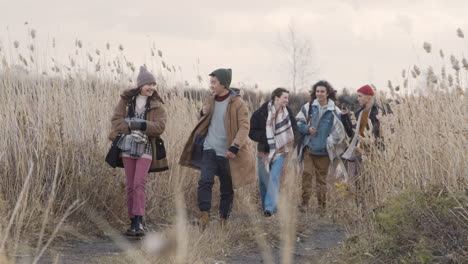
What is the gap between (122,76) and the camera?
28.3 ft

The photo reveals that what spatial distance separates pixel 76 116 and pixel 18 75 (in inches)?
28.3

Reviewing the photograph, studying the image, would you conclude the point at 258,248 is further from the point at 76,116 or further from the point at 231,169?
the point at 76,116

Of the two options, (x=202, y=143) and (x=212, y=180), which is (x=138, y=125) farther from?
(x=212, y=180)

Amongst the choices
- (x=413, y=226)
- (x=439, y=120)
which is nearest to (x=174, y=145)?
(x=439, y=120)

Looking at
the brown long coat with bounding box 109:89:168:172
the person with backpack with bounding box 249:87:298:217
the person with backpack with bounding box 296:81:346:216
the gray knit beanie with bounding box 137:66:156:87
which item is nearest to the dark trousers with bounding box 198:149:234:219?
the brown long coat with bounding box 109:89:168:172

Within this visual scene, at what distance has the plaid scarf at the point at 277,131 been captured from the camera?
892 centimetres

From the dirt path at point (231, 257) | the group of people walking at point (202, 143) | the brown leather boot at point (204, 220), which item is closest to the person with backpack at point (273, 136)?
the group of people walking at point (202, 143)

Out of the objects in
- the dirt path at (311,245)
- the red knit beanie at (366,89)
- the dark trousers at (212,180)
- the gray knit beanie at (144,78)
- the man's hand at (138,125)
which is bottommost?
the dirt path at (311,245)

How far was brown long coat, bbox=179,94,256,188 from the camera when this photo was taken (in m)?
6.91

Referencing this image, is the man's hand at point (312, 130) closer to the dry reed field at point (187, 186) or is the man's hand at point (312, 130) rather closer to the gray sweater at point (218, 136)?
the dry reed field at point (187, 186)

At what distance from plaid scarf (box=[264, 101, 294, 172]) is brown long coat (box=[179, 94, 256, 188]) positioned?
1.82 m

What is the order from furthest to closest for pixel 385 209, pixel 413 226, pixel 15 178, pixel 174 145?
pixel 174 145 < pixel 15 178 < pixel 385 209 < pixel 413 226

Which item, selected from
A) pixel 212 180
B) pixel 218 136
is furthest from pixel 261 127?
pixel 212 180

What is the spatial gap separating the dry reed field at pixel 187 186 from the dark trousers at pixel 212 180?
0.22 metres
